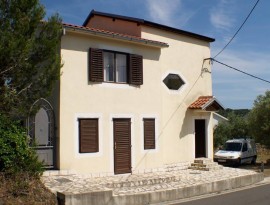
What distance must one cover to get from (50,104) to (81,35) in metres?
3.03

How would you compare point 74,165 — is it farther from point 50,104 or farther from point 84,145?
point 50,104

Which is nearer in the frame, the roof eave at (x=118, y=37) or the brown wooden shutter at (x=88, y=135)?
the roof eave at (x=118, y=37)

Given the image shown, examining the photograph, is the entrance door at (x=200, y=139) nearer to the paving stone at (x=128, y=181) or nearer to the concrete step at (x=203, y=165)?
the concrete step at (x=203, y=165)

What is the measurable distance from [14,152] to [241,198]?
7.97 m

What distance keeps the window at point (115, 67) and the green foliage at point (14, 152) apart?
4379 millimetres

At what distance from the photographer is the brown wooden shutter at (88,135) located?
50.2ft

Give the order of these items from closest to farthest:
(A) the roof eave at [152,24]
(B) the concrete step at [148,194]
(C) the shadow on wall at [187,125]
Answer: (B) the concrete step at [148,194], (A) the roof eave at [152,24], (C) the shadow on wall at [187,125]

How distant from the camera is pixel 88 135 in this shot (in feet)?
50.9

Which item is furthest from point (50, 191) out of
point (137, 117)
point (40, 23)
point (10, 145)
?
point (137, 117)

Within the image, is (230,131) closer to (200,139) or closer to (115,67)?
(200,139)

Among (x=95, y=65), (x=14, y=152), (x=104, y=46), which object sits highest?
(x=104, y=46)

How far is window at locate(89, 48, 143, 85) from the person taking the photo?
623 inches

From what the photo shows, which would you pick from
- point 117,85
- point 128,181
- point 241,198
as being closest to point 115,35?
point 117,85

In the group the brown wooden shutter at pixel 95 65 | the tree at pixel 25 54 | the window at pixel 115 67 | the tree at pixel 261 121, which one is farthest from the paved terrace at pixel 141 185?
the tree at pixel 261 121
